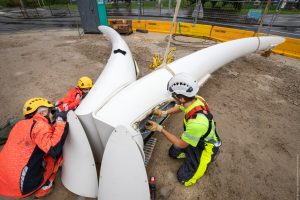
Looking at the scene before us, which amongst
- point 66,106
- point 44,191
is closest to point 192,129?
point 44,191

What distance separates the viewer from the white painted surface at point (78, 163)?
203 centimetres

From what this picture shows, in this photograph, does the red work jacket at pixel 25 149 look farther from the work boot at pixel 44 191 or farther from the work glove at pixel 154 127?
the work glove at pixel 154 127

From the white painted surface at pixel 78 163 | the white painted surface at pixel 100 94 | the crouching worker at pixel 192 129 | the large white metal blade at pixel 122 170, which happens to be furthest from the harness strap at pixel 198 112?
the white painted surface at pixel 78 163

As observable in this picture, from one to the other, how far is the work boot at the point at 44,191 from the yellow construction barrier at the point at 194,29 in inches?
361

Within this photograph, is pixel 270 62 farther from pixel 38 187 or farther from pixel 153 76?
pixel 38 187

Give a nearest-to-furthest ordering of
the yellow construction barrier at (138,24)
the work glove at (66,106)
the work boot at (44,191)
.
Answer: the work boot at (44,191) < the work glove at (66,106) < the yellow construction barrier at (138,24)

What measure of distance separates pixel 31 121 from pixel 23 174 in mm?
631

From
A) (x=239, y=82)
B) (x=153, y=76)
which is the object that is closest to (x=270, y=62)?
(x=239, y=82)

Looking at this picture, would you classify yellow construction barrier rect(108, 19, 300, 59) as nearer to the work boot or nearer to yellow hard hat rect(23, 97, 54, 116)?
yellow hard hat rect(23, 97, 54, 116)

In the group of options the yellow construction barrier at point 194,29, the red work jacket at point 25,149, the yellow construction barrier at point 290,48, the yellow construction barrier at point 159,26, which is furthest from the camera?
the yellow construction barrier at point 159,26

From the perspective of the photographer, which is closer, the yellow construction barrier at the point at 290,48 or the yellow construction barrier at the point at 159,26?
the yellow construction barrier at the point at 290,48

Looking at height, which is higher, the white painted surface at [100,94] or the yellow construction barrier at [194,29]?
the white painted surface at [100,94]

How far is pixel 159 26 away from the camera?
34.0ft

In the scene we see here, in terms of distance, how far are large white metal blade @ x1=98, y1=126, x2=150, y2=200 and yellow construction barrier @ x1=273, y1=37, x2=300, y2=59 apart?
25.7 feet
